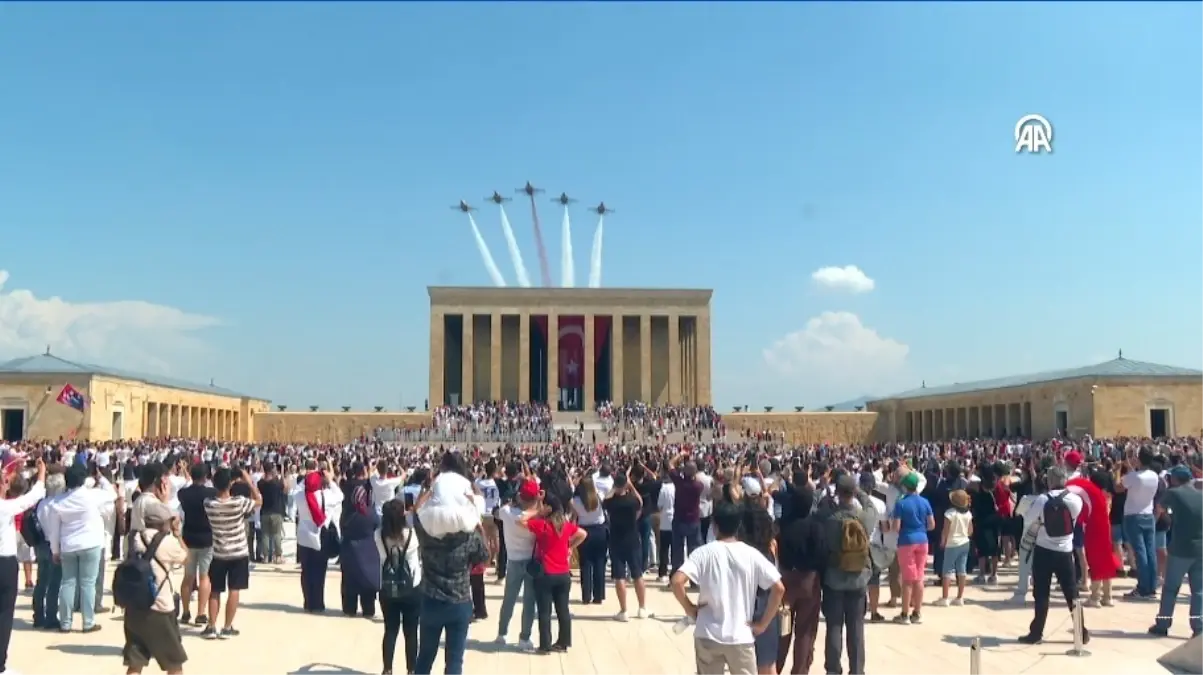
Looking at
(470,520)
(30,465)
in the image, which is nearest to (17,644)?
(470,520)

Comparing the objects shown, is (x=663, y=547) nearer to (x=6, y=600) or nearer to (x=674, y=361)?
(x=6, y=600)

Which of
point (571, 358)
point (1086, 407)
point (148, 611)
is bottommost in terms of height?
point (148, 611)

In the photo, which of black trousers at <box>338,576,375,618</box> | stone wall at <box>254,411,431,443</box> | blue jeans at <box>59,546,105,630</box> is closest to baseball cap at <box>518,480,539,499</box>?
black trousers at <box>338,576,375,618</box>

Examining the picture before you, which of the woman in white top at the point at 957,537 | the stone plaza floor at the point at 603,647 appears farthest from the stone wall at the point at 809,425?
the stone plaza floor at the point at 603,647

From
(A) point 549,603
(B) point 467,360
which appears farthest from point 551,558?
(B) point 467,360

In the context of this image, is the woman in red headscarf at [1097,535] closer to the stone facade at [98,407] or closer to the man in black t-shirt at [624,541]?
the man in black t-shirt at [624,541]

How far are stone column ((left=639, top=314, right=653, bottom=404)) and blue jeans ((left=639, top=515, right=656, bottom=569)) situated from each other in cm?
3966

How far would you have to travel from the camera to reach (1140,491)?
10.3 metres

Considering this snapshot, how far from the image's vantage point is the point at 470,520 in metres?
6.34

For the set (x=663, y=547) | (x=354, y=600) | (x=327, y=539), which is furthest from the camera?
(x=663, y=547)

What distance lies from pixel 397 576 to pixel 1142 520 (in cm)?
798

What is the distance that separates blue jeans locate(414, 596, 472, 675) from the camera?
6.20m

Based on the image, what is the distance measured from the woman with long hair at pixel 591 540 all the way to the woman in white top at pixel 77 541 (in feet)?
14.4

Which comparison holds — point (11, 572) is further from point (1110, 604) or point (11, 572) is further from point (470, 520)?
point (1110, 604)
